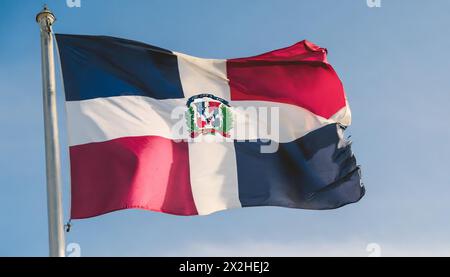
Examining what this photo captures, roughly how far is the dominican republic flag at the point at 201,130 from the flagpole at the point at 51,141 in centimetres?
84

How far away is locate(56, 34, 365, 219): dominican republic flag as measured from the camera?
11438mm

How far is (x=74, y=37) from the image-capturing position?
12.0 metres

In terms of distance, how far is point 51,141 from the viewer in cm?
1014

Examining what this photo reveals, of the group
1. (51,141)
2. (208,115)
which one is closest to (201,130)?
(208,115)

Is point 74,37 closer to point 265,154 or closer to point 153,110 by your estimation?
point 153,110

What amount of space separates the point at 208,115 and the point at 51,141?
333 cm

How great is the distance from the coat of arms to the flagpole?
108 inches

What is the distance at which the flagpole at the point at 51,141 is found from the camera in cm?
971

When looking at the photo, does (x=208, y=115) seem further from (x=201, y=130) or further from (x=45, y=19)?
(x=45, y=19)

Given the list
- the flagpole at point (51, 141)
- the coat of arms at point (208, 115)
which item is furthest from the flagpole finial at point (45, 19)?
the coat of arms at point (208, 115)

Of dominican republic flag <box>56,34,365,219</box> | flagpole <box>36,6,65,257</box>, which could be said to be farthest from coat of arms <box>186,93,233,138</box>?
flagpole <box>36,6,65,257</box>

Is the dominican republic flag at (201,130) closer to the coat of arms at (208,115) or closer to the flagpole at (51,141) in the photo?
the coat of arms at (208,115)

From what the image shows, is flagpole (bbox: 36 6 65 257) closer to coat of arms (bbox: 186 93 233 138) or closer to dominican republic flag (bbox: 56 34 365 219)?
dominican republic flag (bbox: 56 34 365 219)
